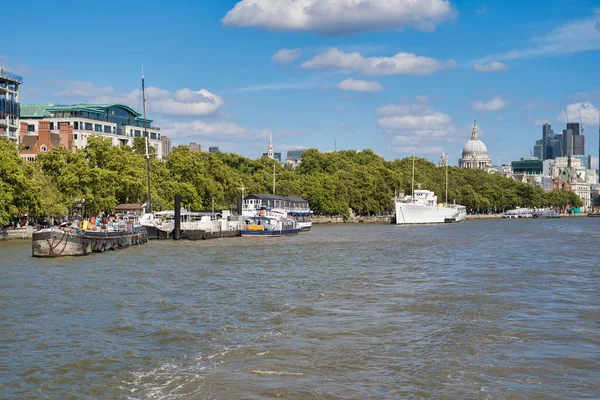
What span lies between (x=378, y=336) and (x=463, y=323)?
4371mm

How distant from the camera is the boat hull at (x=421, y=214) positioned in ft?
511

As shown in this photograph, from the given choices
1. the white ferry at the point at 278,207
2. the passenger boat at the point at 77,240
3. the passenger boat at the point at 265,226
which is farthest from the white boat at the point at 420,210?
the passenger boat at the point at 77,240

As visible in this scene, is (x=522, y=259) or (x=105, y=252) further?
(x=105, y=252)

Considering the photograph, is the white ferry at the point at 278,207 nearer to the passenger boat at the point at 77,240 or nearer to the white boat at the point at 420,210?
the white boat at the point at 420,210

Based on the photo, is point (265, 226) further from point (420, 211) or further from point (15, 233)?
point (420, 211)

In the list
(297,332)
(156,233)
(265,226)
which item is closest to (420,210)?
(265,226)

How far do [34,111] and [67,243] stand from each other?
12168 cm

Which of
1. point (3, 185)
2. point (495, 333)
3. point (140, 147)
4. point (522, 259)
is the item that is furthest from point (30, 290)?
point (140, 147)

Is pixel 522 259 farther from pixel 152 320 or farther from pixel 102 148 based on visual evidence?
pixel 102 148

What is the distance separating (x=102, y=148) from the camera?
326 ft

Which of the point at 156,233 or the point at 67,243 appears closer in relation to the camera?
the point at 67,243

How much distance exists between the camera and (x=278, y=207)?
119938mm

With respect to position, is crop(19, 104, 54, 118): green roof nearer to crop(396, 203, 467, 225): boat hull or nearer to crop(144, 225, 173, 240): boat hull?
crop(396, 203, 467, 225): boat hull

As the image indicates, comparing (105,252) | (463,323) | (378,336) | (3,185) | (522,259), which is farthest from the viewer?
(3,185)
